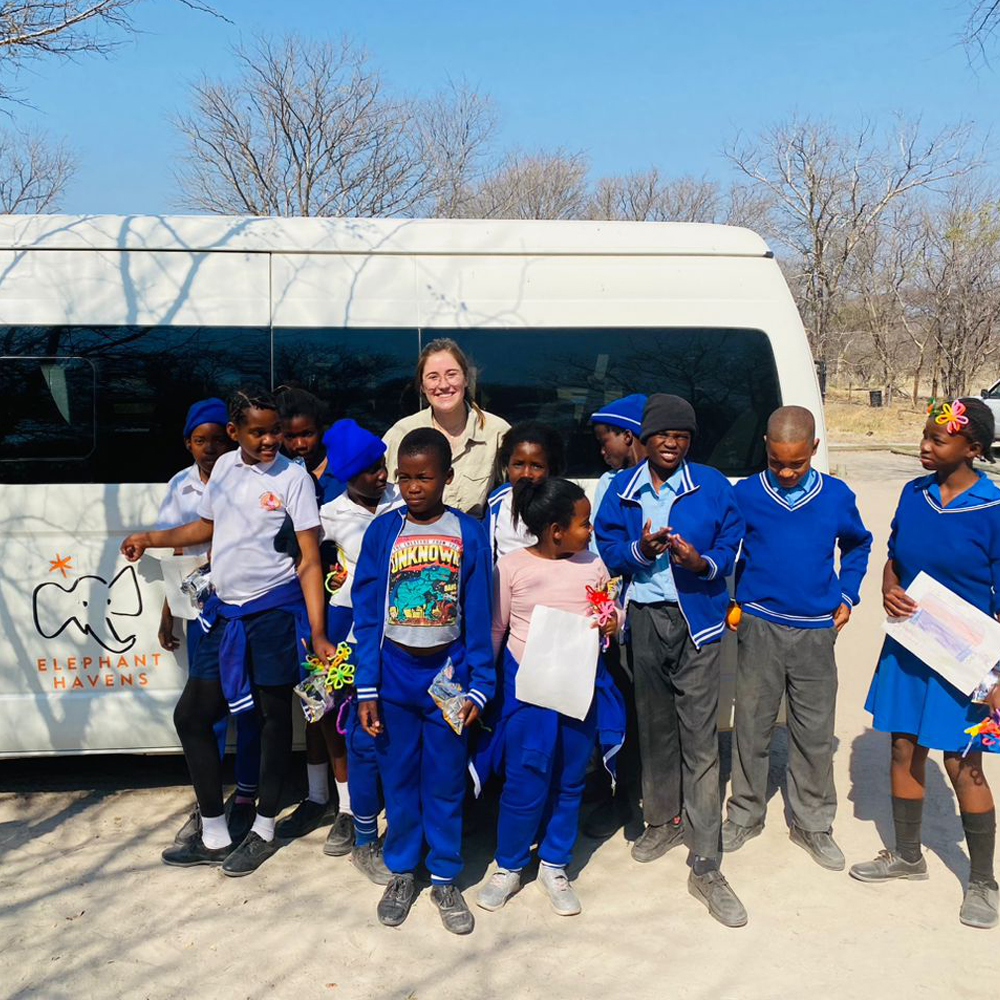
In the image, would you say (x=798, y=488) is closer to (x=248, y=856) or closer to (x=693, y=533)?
(x=693, y=533)

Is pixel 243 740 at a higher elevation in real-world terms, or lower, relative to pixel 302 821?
higher

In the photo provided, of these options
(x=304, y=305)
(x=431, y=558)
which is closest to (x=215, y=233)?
(x=304, y=305)

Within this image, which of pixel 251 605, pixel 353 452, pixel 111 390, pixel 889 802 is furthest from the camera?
pixel 889 802

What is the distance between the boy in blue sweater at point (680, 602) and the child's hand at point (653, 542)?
1 centimetres

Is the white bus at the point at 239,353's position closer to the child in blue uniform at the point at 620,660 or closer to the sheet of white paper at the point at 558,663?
the child in blue uniform at the point at 620,660

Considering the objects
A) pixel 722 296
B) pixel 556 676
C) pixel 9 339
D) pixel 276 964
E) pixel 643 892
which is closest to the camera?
pixel 276 964

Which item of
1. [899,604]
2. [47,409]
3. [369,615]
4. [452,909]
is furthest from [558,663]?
[47,409]

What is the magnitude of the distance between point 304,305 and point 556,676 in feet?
6.38

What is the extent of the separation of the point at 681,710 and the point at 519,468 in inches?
45.8

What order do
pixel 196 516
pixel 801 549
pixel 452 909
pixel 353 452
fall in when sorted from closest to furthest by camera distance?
pixel 452 909
pixel 353 452
pixel 801 549
pixel 196 516

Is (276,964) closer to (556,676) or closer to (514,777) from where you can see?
(514,777)

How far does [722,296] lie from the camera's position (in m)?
4.21

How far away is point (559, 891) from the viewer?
11.3 ft

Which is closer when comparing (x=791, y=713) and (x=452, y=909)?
(x=452, y=909)
